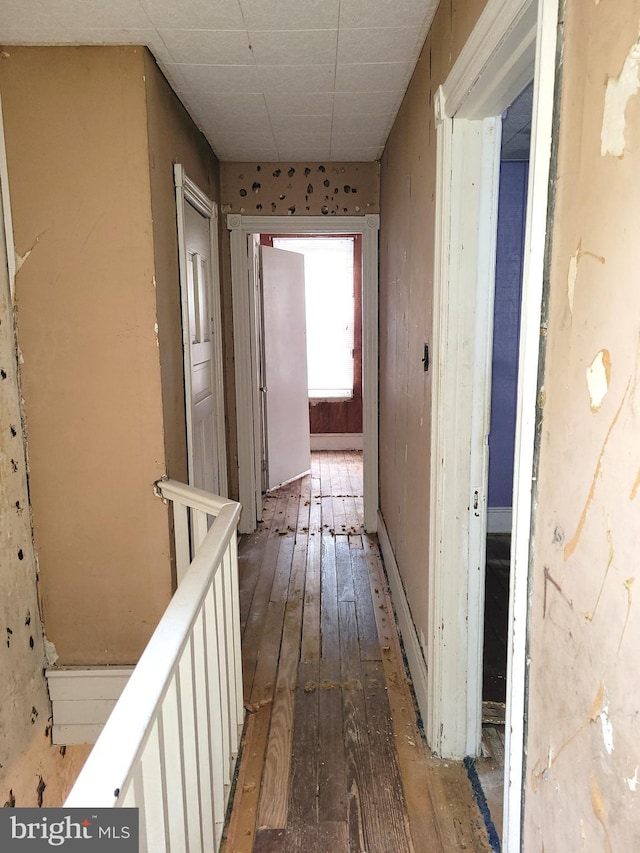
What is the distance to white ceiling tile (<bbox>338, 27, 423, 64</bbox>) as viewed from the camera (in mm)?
2074

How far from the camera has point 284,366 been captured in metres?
5.21

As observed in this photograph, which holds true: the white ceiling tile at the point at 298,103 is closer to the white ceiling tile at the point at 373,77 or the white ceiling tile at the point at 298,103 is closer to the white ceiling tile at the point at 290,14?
the white ceiling tile at the point at 373,77

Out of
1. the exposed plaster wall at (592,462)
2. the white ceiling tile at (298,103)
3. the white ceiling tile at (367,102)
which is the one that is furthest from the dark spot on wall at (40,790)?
the white ceiling tile at (367,102)

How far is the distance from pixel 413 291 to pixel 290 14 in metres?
1.05

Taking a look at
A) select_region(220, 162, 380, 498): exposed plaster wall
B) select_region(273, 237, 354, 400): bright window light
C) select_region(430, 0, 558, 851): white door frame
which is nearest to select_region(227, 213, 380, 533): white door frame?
select_region(220, 162, 380, 498): exposed plaster wall

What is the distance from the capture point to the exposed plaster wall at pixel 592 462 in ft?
2.46

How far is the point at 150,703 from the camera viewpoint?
3.09 feet

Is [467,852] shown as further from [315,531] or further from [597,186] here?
[315,531]

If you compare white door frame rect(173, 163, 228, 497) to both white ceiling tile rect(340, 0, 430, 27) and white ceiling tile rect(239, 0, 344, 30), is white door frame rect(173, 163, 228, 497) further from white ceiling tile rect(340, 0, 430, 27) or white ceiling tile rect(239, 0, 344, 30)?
white ceiling tile rect(340, 0, 430, 27)

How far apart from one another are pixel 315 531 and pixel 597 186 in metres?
3.66

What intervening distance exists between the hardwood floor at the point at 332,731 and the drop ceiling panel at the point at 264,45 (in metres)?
2.47

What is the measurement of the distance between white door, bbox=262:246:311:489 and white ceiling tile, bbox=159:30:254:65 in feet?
8.15

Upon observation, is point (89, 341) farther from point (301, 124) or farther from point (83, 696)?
point (301, 124)

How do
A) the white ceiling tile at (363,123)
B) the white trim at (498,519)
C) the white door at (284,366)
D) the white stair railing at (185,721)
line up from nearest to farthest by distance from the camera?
1. the white stair railing at (185,721)
2. the white ceiling tile at (363,123)
3. the white trim at (498,519)
4. the white door at (284,366)
